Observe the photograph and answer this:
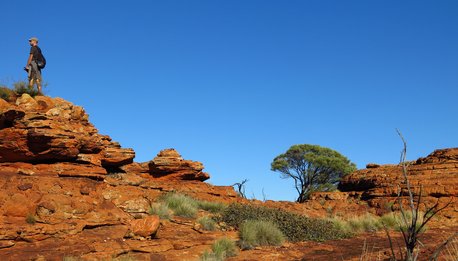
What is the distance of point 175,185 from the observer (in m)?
16.9

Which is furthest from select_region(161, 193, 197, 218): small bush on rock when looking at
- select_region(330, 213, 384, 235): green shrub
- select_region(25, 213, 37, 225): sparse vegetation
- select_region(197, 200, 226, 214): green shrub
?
select_region(330, 213, 384, 235): green shrub

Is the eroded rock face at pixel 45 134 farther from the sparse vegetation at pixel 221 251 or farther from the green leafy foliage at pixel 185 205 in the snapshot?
the sparse vegetation at pixel 221 251

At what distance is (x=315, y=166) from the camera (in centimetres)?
3584

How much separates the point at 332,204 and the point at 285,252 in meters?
10.5

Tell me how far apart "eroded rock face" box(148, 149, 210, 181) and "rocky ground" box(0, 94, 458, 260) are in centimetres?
69

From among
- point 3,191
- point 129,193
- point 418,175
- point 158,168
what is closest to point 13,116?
point 3,191

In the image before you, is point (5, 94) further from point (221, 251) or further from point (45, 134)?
point (221, 251)

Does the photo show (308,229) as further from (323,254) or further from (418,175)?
(418,175)

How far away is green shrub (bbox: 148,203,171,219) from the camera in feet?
41.5

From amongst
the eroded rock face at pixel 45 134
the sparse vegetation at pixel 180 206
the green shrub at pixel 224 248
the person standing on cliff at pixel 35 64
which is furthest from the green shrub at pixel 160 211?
the person standing on cliff at pixel 35 64

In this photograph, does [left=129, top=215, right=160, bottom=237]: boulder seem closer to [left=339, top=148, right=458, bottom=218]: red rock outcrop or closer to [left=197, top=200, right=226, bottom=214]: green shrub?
[left=197, top=200, right=226, bottom=214]: green shrub

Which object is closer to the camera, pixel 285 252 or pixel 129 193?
pixel 285 252

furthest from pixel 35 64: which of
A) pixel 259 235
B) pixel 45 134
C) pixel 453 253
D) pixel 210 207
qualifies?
pixel 453 253

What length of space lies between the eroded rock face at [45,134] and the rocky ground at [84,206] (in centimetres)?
3
